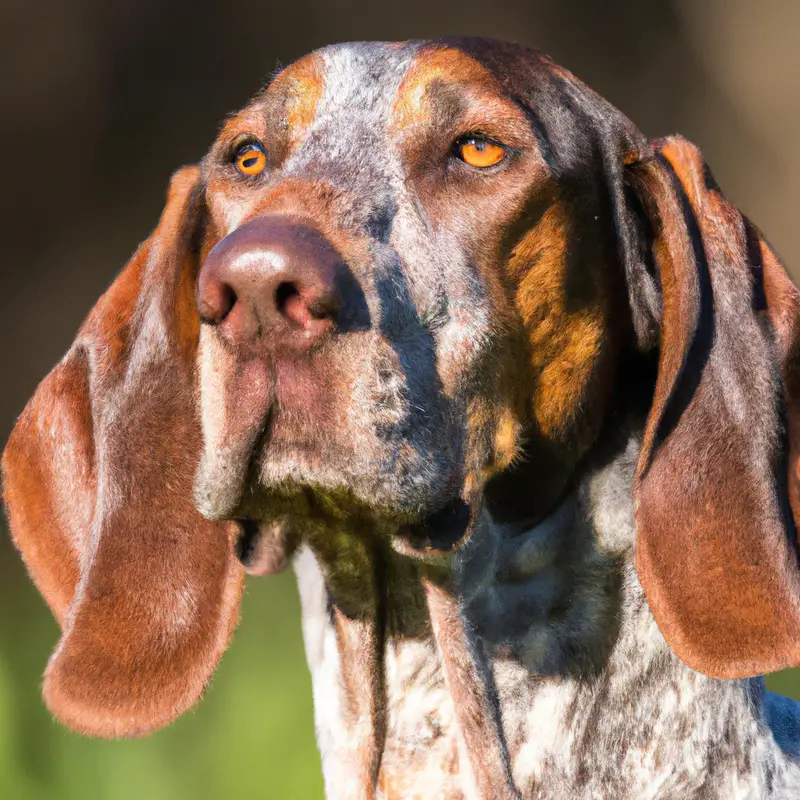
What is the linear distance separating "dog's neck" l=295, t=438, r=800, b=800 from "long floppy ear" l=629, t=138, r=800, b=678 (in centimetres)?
15

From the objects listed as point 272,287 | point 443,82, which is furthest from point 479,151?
point 272,287

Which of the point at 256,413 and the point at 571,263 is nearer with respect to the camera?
the point at 256,413

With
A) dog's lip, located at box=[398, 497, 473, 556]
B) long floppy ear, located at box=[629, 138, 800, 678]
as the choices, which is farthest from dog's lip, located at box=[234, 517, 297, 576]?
long floppy ear, located at box=[629, 138, 800, 678]

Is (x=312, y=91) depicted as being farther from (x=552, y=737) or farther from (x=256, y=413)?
(x=552, y=737)

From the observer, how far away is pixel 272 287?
178 cm

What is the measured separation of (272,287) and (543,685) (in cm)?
94

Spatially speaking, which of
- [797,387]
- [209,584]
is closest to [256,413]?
[209,584]

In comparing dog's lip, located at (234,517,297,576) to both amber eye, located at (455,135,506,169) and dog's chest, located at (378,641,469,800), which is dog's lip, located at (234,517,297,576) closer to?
dog's chest, located at (378,641,469,800)

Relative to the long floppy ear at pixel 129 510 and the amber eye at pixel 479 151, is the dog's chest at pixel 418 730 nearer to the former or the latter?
the long floppy ear at pixel 129 510

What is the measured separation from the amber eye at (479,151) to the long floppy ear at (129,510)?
61cm

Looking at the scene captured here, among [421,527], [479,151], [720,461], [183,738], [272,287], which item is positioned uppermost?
[479,151]

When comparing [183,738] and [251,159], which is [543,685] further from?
[183,738]

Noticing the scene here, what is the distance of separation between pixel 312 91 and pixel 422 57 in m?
0.21

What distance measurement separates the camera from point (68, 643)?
2.42 metres
